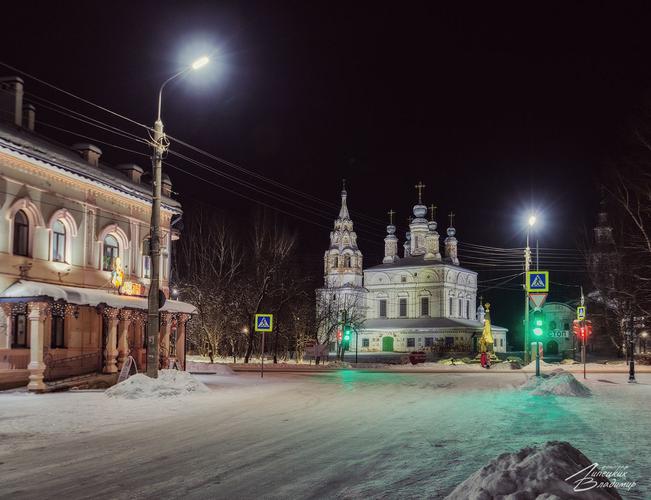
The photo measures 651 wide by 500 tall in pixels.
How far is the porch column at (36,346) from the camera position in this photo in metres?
20.4

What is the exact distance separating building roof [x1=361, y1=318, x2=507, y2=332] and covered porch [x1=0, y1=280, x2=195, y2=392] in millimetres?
59057

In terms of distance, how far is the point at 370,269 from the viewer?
94.3 m

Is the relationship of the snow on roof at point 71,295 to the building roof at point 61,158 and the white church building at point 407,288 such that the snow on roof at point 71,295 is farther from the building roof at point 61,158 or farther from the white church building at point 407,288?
the white church building at point 407,288

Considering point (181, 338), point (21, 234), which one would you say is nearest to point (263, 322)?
point (181, 338)

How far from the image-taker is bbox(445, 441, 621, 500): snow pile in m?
5.71

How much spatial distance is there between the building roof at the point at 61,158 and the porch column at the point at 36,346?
4.89m

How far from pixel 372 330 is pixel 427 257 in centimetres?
1254

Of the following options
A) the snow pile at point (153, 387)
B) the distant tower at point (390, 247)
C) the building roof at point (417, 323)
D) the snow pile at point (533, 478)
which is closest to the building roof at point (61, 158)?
the snow pile at point (153, 387)

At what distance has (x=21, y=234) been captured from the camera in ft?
72.5

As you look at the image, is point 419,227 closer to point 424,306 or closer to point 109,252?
point 424,306

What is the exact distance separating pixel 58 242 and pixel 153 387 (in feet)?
26.5

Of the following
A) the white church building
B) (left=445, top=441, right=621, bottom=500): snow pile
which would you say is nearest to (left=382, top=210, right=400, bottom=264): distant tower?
the white church building

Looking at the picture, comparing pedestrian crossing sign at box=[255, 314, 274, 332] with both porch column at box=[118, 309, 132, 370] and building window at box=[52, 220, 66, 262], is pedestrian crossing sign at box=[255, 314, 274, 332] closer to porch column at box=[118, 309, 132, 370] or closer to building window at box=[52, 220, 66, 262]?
porch column at box=[118, 309, 132, 370]

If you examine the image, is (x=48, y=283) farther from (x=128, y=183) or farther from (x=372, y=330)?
(x=372, y=330)
